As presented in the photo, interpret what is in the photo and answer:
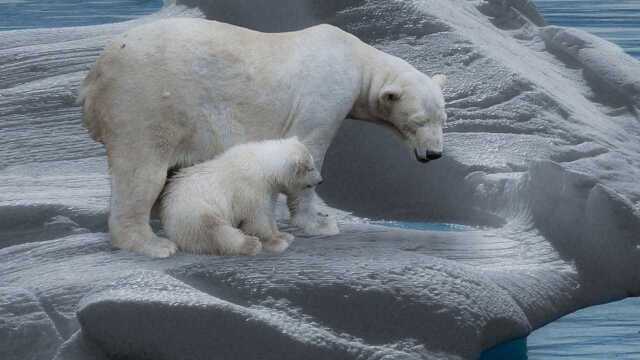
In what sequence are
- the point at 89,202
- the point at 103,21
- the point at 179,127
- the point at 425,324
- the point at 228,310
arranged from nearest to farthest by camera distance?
the point at 228,310, the point at 425,324, the point at 179,127, the point at 89,202, the point at 103,21

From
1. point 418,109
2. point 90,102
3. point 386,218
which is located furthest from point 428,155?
point 386,218

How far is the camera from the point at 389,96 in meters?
5.68

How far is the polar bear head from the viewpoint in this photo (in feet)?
17.5

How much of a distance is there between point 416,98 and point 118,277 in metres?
1.50

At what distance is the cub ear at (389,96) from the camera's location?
5660 mm

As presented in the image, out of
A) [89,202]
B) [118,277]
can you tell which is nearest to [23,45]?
[89,202]

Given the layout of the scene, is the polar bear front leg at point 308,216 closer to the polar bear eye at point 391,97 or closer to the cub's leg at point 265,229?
the cub's leg at point 265,229

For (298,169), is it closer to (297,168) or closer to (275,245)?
(297,168)

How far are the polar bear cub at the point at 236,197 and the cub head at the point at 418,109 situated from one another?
50cm

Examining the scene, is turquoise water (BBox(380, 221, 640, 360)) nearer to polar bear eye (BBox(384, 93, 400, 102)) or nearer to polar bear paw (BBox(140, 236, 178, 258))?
polar bear eye (BBox(384, 93, 400, 102))

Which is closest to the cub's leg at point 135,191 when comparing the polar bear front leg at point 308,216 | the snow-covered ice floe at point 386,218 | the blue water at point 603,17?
the snow-covered ice floe at point 386,218

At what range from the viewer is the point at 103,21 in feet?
47.6

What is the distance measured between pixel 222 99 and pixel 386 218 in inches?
78.1

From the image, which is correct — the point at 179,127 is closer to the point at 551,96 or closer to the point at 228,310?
the point at 228,310
